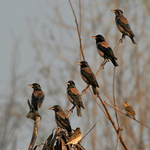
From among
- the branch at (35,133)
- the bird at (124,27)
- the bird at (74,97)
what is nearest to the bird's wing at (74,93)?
the bird at (74,97)

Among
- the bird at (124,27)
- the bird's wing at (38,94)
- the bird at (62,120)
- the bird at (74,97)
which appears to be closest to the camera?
the bird at (62,120)

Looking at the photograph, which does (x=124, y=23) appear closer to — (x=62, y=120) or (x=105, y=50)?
(x=105, y=50)

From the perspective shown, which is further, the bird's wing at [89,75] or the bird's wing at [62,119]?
the bird's wing at [89,75]

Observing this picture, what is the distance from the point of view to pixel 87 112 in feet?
58.2

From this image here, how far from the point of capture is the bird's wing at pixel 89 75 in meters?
7.11

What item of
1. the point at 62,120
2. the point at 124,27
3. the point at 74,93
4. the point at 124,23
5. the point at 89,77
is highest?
the point at 124,23

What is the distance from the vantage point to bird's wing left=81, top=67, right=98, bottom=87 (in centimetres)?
711

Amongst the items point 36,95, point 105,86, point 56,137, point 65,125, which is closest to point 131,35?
point 36,95

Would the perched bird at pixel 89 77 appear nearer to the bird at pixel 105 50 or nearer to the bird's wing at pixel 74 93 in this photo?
the bird's wing at pixel 74 93

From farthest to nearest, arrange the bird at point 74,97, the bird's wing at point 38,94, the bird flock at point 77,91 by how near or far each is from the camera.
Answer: the bird's wing at point 38,94 < the bird at point 74,97 < the bird flock at point 77,91

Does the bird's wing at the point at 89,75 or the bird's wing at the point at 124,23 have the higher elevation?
the bird's wing at the point at 124,23

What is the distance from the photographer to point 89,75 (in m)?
7.32

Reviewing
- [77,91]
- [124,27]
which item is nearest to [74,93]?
[77,91]

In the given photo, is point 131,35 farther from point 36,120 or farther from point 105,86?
point 105,86
